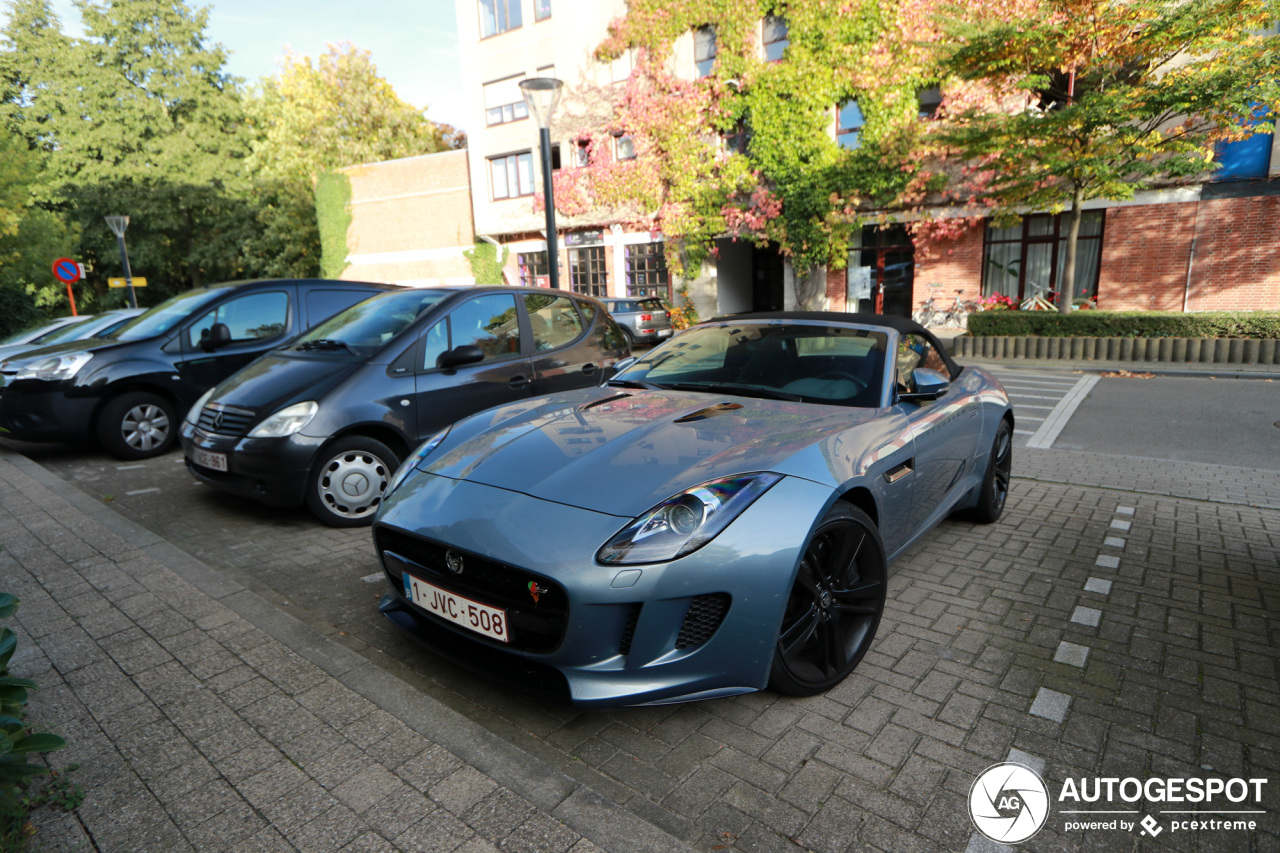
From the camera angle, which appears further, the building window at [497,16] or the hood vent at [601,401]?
the building window at [497,16]

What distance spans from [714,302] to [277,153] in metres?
27.0

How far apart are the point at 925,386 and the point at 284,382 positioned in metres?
4.10

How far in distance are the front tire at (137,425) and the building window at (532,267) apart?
21.1 m

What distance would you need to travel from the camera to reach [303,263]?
1404 inches

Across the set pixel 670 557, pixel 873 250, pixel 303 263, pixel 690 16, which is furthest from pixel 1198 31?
pixel 303 263

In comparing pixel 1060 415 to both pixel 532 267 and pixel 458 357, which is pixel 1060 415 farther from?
pixel 532 267

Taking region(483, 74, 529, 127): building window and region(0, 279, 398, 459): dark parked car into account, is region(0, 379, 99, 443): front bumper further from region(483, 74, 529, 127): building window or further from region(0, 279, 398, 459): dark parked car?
region(483, 74, 529, 127): building window

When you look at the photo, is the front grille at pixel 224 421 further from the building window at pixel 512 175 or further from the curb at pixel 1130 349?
the building window at pixel 512 175

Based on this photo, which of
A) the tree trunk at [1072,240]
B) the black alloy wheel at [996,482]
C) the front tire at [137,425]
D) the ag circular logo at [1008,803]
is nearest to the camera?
the ag circular logo at [1008,803]

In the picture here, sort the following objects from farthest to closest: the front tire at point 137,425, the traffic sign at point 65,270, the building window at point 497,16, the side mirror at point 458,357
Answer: the building window at point 497,16, the traffic sign at point 65,270, the front tire at point 137,425, the side mirror at point 458,357

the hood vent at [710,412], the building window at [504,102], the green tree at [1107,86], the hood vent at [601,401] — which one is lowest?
A: the hood vent at [710,412]

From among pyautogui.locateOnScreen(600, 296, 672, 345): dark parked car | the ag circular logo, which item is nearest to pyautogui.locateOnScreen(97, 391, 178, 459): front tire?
the ag circular logo

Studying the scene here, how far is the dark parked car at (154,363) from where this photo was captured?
643 cm

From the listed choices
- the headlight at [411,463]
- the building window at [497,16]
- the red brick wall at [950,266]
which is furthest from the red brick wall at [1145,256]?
the building window at [497,16]
